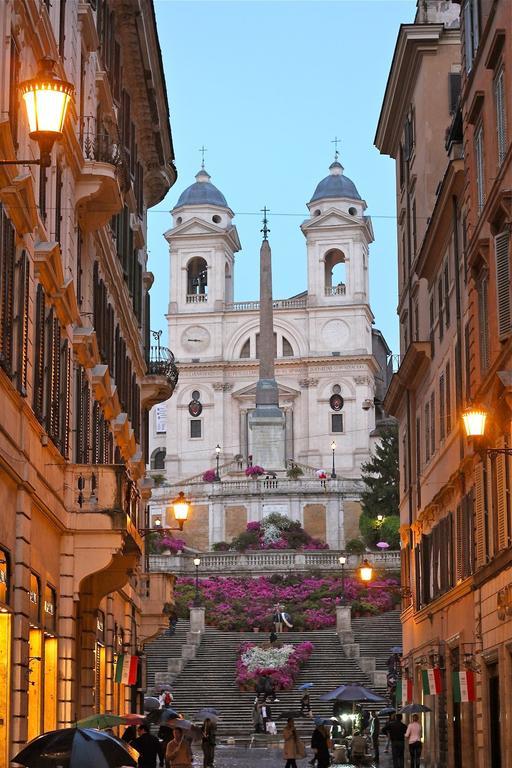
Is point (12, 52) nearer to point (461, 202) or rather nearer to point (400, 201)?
point (461, 202)

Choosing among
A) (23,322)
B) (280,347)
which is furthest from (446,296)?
(280,347)


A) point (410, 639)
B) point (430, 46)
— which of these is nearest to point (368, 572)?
point (410, 639)

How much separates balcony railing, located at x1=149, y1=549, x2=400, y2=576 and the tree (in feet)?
12.9

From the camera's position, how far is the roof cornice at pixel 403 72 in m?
43.5

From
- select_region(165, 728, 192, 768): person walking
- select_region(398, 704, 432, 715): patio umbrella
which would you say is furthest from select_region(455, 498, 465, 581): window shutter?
select_region(165, 728, 192, 768): person walking

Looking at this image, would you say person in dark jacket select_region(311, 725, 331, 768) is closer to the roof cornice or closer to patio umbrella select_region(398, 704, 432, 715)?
patio umbrella select_region(398, 704, 432, 715)

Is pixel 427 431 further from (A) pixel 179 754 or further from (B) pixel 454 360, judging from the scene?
(A) pixel 179 754

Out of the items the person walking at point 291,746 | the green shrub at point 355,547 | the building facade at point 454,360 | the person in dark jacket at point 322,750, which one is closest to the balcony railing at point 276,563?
the green shrub at point 355,547

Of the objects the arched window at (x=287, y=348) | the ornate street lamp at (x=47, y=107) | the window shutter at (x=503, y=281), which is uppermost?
the arched window at (x=287, y=348)

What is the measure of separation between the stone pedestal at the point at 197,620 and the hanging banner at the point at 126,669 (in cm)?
3001

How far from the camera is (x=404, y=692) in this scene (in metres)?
47.4

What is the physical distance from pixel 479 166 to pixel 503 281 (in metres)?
4.24

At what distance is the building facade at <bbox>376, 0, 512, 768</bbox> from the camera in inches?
1002

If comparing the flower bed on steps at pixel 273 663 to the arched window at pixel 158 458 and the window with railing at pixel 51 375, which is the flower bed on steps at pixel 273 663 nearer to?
the window with railing at pixel 51 375
